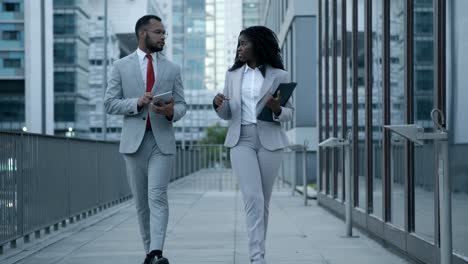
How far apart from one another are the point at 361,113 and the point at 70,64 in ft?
188

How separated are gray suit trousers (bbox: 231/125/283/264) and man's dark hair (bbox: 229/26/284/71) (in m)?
0.53

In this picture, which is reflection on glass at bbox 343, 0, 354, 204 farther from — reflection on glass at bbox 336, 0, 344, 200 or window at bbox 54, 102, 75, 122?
window at bbox 54, 102, 75, 122

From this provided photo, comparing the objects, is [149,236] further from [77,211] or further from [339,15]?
[339,15]

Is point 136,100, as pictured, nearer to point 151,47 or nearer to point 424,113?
point 151,47

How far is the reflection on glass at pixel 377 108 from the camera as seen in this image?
1092 cm

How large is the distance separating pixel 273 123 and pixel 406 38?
215 centimetres

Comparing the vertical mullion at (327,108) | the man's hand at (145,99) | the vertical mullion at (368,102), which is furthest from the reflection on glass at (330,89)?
the man's hand at (145,99)

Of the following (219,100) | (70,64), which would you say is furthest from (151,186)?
(70,64)

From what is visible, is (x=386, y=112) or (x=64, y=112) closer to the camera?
(x=386, y=112)

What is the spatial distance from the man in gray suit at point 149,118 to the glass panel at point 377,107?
11.2 ft

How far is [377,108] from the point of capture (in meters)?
11.2

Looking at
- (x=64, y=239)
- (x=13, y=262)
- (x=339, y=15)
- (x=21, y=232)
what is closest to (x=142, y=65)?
(x=13, y=262)

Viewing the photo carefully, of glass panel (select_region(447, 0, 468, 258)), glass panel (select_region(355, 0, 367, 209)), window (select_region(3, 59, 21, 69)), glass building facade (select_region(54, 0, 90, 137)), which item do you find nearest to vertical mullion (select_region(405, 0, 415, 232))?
glass panel (select_region(447, 0, 468, 258))

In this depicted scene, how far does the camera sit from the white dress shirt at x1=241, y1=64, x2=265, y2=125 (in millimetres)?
7586
